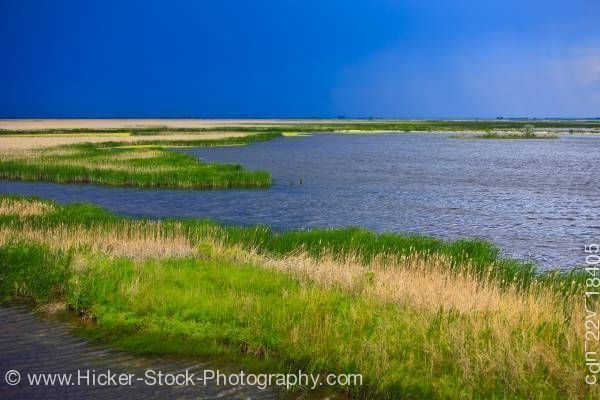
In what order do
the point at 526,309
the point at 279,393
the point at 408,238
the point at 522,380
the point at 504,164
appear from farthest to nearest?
1. the point at 504,164
2. the point at 408,238
3. the point at 526,309
4. the point at 279,393
5. the point at 522,380

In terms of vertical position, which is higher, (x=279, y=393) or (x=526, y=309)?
(x=526, y=309)

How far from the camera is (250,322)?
1071cm

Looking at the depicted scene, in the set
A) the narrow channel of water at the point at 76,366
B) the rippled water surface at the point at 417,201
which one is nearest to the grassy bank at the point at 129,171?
the rippled water surface at the point at 417,201

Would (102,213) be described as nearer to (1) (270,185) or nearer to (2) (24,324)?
(2) (24,324)

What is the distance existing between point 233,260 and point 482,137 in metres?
114

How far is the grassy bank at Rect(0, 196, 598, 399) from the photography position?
8.62m

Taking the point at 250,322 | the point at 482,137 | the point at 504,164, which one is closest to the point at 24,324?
the point at 250,322

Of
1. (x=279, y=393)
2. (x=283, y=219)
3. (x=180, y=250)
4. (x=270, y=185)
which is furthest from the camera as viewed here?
(x=270, y=185)

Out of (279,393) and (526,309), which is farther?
(526,309)

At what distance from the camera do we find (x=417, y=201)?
34969 mm

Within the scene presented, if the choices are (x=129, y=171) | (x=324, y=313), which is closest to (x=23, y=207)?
(x=129, y=171)

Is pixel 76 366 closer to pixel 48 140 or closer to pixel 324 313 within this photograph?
pixel 324 313

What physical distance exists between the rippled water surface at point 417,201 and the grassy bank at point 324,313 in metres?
9.49

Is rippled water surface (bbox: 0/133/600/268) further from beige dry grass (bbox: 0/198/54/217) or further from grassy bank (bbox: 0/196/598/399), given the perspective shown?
grassy bank (bbox: 0/196/598/399)
